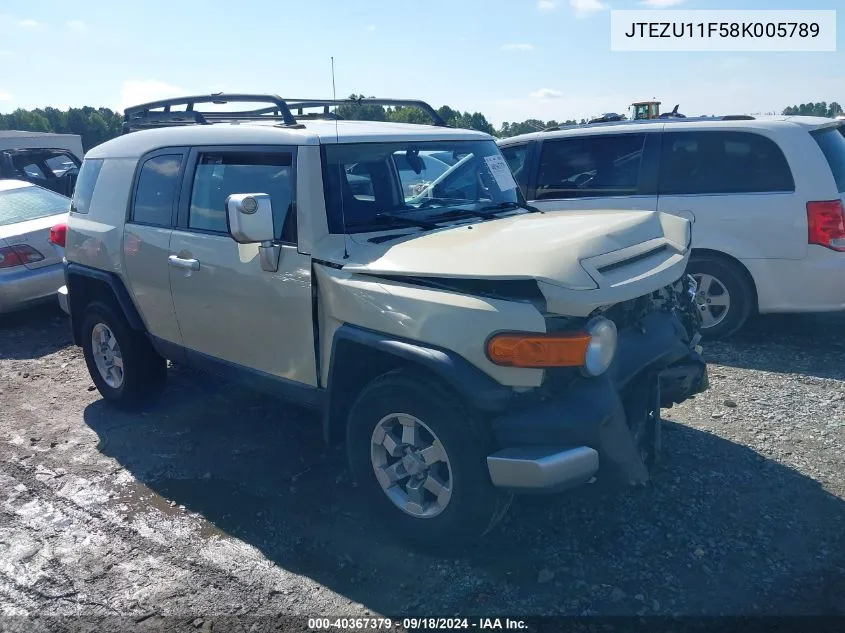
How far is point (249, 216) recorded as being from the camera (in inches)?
132

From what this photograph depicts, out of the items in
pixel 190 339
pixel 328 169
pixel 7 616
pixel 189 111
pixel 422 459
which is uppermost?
pixel 189 111

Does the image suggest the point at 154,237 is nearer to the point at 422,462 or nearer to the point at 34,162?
the point at 422,462

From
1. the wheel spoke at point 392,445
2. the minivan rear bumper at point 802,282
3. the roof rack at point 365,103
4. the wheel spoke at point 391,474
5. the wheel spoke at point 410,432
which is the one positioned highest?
the roof rack at point 365,103

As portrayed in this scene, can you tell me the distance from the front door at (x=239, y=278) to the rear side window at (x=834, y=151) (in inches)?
172

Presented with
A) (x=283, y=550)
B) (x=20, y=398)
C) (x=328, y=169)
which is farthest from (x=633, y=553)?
(x=20, y=398)

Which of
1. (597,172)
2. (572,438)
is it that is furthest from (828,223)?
(572,438)

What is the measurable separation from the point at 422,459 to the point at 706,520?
1453 millimetres

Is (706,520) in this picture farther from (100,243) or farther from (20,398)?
(20,398)

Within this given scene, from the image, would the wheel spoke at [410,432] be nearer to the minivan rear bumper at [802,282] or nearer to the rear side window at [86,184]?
the rear side window at [86,184]

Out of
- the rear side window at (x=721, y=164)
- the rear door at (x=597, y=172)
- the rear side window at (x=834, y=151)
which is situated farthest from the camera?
the rear door at (x=597, y=172)

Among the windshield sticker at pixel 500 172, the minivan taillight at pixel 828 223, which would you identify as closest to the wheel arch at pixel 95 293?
the windshield sticker at pixel 500 172

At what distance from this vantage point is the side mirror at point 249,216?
334cm

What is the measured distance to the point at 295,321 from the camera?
361cm

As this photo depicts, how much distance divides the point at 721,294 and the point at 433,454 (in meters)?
3.93
